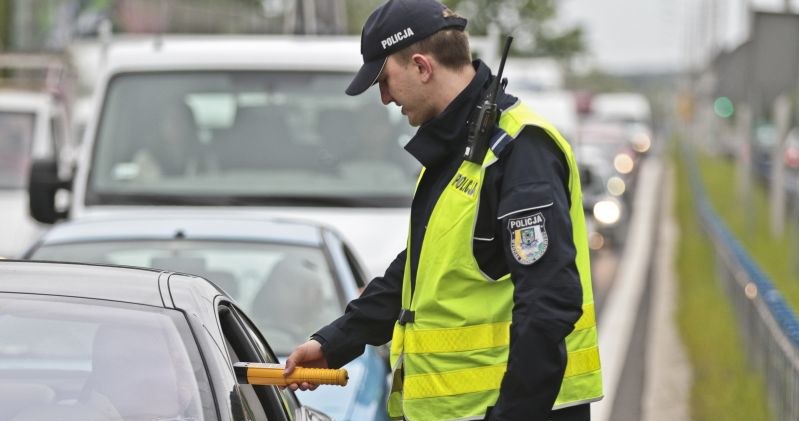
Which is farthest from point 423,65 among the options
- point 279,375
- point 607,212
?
point 607,212

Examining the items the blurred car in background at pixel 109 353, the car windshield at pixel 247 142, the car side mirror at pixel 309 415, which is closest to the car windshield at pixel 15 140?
the car windshield at pixel 247 142

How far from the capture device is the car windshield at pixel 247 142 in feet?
34.5

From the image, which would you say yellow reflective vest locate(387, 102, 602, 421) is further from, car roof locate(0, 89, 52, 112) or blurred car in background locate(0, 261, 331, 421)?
car roof locate(0, 89, 52, 112)

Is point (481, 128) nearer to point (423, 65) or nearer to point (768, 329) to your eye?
point (423, 65)

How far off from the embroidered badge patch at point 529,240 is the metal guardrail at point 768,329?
4423 mm

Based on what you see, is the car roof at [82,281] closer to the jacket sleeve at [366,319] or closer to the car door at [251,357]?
the car door at [251,357]

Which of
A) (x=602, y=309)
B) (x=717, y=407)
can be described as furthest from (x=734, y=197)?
(x=717, y=407)

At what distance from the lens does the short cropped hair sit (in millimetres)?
4609

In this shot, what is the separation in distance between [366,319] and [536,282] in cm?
94

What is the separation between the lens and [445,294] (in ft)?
14.9

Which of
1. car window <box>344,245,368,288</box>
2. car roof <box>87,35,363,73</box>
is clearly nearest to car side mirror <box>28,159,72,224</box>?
car roof <box>87,35,363,73</box>

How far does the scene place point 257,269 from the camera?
25.1ft

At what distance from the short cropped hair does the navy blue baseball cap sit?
0.04 feet

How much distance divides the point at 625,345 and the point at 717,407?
4.48 meters
